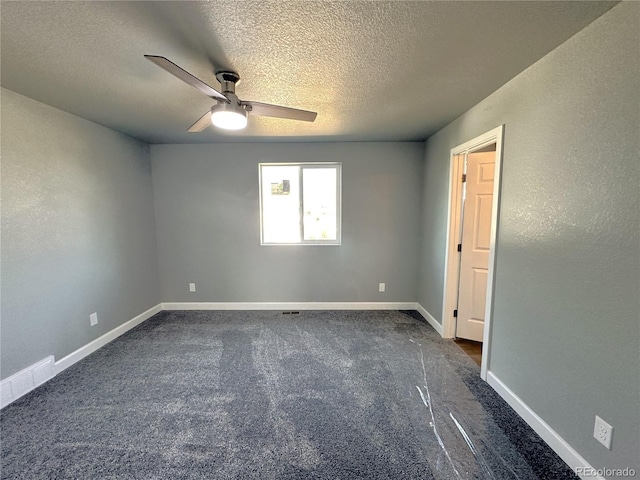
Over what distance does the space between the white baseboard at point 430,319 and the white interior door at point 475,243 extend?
20 centimetres

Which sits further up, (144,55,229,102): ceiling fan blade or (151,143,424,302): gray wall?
(144,55,229,102): ceiling fan blade

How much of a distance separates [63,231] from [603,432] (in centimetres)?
402

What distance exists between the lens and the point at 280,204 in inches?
144

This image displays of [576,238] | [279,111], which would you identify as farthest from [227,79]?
[576,238]

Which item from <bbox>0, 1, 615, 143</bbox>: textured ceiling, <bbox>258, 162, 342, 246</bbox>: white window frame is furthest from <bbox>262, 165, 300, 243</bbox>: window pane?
<bbox>0, 1, 615, 143</bbox>: textured ceiling

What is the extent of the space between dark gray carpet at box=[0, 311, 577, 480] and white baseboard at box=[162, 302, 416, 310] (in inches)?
35.1

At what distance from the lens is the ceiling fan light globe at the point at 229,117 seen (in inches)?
64.5

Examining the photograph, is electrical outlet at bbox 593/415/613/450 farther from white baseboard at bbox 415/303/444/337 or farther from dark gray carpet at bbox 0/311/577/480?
white baseboard at bbox 415/303/444/337

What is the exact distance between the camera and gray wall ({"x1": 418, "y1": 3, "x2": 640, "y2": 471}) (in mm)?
1140

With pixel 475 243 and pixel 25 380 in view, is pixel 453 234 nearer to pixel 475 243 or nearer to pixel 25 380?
pixel 475 243

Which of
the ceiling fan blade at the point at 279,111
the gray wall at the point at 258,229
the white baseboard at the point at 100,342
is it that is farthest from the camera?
the gray wall at the point at 258,229

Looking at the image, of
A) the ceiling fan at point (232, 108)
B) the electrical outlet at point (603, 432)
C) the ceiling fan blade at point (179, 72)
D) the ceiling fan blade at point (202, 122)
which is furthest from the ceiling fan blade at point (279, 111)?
the electrical outlet at point (603, 432)

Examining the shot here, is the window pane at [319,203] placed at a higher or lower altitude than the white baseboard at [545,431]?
higher

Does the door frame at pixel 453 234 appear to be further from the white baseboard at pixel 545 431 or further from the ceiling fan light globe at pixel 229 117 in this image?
the ceiling fan light globe at pixel 229 117
